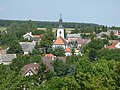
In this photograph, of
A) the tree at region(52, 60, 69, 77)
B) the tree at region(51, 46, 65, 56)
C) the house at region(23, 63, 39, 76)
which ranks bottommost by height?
the tree at region(51, 46, 65, 56)

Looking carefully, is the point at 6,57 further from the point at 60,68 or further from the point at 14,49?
the point at 60,68

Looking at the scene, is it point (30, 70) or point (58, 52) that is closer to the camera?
point (30, 70)

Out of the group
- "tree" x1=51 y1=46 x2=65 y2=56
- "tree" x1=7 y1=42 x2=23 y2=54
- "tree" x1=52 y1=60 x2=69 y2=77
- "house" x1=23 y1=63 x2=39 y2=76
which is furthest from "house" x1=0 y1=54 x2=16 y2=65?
"house" x1=23 y1=63 x2=39 y2=76

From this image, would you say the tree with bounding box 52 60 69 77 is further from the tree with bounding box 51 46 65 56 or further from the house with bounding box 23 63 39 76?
the tree with bounding box 51 46 65 56

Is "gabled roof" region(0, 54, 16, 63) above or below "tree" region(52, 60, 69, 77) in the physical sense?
below

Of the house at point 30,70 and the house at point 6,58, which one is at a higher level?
the house at point 30,70

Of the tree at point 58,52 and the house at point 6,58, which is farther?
the tree at point 58,52

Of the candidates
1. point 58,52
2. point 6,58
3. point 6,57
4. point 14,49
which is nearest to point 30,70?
point 6,58

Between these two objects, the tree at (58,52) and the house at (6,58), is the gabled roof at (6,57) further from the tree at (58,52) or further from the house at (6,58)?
the tree at (58,52)

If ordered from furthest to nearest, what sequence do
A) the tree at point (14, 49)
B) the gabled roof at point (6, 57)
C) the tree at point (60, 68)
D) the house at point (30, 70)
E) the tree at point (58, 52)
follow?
1. the tree at point (58, 52)
2. the tree at point (14, 49)
3. the gabled roof at point (6, 57)
4. the tree at point (60, 68)
5. the house at point (30, 70)

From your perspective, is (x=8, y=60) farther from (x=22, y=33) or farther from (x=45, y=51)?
(x=22, y=33)

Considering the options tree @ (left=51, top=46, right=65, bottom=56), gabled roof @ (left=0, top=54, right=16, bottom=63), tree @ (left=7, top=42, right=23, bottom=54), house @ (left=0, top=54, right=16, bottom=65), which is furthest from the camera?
tree @ (left=51, top=46, right=65, bottom=56)

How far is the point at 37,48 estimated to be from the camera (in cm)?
8362

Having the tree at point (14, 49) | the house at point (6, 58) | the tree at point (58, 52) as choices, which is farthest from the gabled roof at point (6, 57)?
the tree at point (58, 52)
